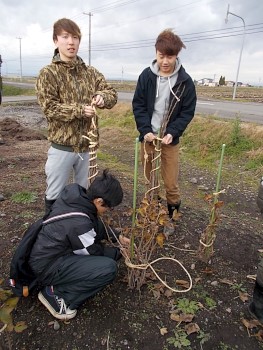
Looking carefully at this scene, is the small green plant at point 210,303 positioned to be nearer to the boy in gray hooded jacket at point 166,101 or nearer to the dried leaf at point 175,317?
the dried leaf at point 175,317

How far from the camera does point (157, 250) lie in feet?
9.54

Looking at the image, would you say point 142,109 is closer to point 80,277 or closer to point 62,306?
point 80,277

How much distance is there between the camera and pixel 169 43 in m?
2.60

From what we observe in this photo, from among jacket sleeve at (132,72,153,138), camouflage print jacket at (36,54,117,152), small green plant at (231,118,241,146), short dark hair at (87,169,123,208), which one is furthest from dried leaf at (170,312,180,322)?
small green plant at (231,118,241,146)

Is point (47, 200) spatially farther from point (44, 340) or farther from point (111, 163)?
point (111, 163)

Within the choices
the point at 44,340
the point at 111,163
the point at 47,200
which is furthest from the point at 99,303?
the point at 111,163

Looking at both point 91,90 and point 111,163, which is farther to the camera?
point 111,163

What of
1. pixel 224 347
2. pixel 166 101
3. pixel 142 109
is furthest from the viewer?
pixel 142 109

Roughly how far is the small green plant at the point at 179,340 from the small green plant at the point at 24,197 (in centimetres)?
246

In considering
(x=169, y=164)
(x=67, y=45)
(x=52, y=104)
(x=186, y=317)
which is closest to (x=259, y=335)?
(x=186, y=317)

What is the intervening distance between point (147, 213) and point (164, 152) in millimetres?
1179

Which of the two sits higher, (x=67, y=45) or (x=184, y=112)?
(x=67, y=45)

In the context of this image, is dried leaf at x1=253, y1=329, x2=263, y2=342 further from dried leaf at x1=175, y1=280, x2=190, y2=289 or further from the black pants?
the black pants

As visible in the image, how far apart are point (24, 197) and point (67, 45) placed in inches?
85.6
